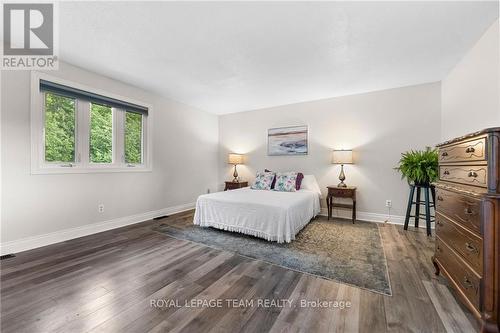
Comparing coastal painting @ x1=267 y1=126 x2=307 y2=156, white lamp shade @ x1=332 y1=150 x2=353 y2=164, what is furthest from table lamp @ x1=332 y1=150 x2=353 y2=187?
coastal painting @ x1=267 y1=126 x2=307 y2=156

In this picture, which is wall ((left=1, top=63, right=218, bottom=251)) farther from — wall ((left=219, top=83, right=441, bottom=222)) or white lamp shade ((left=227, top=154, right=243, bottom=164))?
wall ((left=219, top=83, right=441, bottom=222))

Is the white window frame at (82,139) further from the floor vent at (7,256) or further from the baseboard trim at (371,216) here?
the baseboard trim at (371,216)

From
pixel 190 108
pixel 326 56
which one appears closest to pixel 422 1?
pixel 326 56

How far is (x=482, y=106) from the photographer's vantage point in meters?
2.20

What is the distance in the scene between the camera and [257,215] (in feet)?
9.36

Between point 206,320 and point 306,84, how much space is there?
3494 millimetres

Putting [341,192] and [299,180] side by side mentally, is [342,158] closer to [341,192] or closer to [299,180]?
[341,192]

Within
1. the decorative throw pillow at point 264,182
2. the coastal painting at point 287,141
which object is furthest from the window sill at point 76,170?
the coastal painting at point 287,141

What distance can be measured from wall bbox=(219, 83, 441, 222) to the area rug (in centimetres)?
75

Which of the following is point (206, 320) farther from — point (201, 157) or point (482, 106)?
point (201, 157)

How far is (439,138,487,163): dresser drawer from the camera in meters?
1.29

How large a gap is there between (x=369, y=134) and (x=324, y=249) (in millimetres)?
2472

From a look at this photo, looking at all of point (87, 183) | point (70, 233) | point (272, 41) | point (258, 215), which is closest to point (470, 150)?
point (272, 41)

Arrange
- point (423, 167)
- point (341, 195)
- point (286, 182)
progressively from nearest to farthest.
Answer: point (423, 167) < point (341, 195) < point (286, 182)
